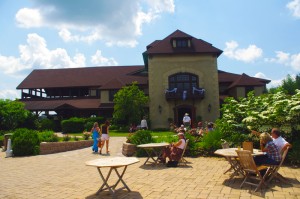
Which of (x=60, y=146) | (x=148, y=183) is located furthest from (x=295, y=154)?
(x=60, y=146)

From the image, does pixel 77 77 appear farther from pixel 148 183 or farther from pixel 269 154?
pixel 269 154

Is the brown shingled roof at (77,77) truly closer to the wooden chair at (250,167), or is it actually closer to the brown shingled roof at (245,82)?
the brown shingled roof at (245,82)

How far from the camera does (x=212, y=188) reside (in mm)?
7055

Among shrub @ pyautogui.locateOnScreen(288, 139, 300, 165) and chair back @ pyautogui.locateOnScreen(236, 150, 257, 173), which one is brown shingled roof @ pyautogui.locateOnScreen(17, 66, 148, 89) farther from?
chair back @ pyautogui.locateOnScreen(236, 150, 257, 173)

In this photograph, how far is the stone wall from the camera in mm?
16031

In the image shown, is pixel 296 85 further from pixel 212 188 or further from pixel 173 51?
pixel 212 188

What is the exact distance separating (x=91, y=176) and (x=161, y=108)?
2300 cm

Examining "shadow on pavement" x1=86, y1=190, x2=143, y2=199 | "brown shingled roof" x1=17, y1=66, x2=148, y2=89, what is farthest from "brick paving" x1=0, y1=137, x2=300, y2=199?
"brown shingled roof" x1=17, y1=66, x2=148, y2=89

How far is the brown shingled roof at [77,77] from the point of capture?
133 feet

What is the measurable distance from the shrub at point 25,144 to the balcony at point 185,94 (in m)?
17.7

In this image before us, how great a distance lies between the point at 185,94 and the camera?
31000 mm

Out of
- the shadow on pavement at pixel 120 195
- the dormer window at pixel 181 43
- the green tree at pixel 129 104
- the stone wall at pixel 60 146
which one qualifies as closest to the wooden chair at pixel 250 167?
the shadow on pavement at pixel 120 195

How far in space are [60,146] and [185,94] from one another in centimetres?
1696

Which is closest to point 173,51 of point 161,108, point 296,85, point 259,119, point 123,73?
point 161,108
